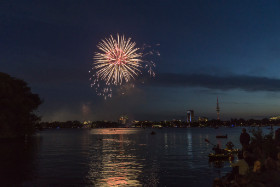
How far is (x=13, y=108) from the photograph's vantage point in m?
81.2

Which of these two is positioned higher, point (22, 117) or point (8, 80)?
point (8, 80)

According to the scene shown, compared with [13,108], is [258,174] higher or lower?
lower

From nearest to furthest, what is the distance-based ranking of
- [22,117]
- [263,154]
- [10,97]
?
1. [263,154]
2. [10,97]
3. [22,117]

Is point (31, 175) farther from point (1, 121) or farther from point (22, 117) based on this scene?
point (22, 117)

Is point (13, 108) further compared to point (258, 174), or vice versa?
point (13, 108)

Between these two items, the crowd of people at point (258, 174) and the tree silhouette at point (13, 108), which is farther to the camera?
the tree silhouette at point (13, 108)

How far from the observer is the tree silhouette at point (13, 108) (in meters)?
76.6

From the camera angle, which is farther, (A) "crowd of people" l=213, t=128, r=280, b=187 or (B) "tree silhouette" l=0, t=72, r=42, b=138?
(B) "tree silhouette" l=0, t=72, r=42, b=138

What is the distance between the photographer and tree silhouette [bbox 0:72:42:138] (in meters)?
76.6

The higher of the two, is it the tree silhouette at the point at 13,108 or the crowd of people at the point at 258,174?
the tree silhouette at the point at 13,108

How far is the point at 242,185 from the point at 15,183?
1806 centimetres

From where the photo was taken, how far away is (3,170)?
32.3 m

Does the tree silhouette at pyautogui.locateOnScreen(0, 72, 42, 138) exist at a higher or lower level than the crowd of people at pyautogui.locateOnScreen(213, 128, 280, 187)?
higher

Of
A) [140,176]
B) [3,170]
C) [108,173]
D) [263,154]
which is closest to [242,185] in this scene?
[263,154]
